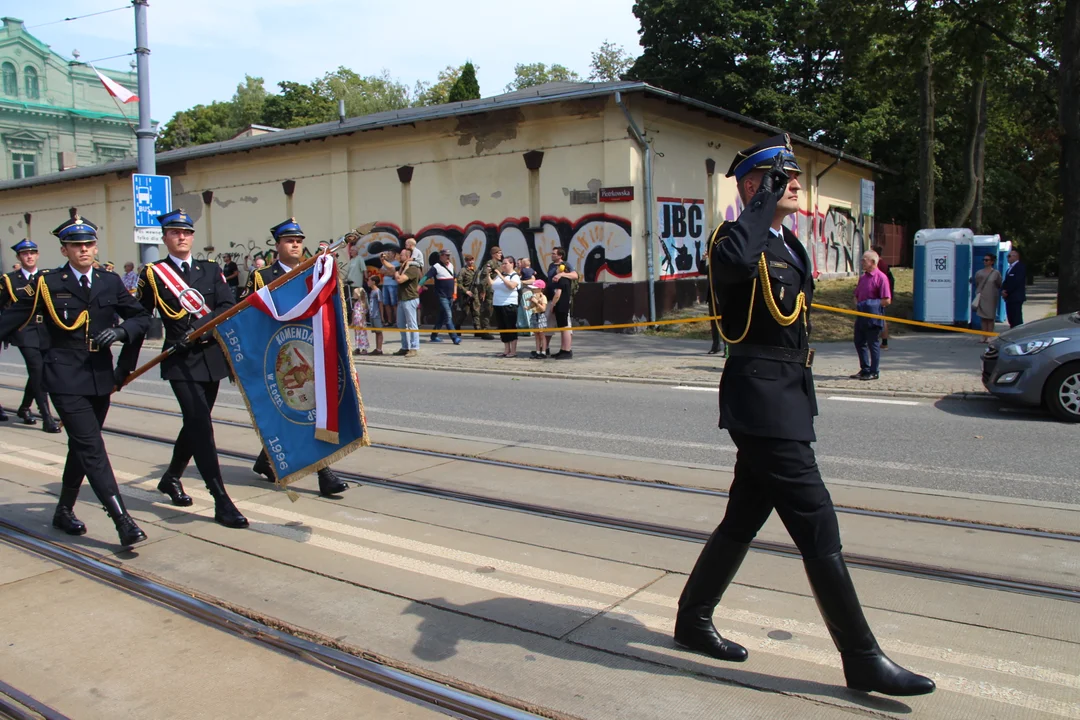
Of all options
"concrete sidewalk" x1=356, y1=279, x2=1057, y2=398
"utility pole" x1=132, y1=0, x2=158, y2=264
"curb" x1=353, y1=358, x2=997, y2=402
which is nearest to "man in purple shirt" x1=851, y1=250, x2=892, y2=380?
"concrete sidewalk" x1=356, y1=279, x2=1057, y2=398

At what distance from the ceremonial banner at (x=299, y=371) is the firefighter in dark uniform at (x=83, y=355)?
70 centimetres

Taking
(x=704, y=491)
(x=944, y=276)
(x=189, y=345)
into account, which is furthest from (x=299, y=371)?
(x=944, y=276)

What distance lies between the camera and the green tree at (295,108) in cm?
6662

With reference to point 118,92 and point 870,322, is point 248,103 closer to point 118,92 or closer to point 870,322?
point 118,92

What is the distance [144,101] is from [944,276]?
56.6 ft

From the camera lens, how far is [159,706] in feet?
11.5

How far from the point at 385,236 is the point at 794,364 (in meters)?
21.0

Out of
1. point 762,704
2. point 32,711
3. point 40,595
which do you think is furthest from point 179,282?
point 762,704

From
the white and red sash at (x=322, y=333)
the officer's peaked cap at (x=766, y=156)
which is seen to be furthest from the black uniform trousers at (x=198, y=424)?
the officer's peaked cap at (x=766, y=156)

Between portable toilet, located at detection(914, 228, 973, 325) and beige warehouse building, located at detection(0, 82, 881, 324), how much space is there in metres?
5.29

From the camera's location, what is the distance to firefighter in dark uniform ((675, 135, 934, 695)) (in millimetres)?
3332

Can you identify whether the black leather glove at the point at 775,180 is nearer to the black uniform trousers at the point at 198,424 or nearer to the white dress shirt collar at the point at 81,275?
the black uniform trousers at the point at 198,424

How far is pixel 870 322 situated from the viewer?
40.0 feet

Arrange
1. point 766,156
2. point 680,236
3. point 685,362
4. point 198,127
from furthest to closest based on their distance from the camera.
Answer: point 198,127 → point 680,236 → point 685,362 → point 766,156
